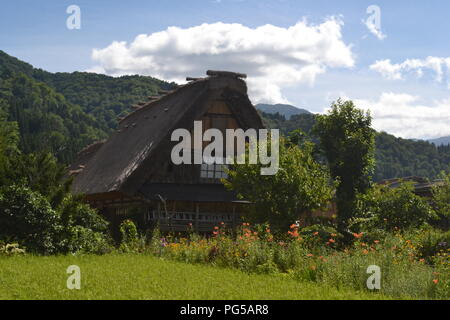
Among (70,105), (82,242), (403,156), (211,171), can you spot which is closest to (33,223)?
(82,242)

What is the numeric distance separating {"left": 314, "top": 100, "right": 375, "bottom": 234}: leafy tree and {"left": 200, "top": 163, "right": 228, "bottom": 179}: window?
17.0 feet

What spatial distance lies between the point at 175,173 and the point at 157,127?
9.40 feet

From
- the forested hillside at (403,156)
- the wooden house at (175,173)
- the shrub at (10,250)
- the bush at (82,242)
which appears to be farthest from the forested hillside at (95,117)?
the shrub at (10,250)

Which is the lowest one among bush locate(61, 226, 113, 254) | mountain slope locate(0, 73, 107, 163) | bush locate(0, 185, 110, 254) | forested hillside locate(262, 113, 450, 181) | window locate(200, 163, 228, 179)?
bush locate(61, 226, 113, 254)

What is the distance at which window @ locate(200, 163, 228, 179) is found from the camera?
28.1 metres

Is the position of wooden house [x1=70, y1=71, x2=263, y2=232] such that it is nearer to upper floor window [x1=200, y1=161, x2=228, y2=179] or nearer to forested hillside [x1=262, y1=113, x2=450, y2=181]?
upper floor window [x1=200, y1=161, x2=228, y2=179]

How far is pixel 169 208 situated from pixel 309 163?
736cm

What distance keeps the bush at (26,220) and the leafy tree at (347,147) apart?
14.3m

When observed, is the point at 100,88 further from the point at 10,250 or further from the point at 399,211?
the point at 10,250

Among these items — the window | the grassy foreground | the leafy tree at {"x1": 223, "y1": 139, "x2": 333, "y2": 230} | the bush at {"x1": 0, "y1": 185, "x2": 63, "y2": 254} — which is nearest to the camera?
the grassy foreground

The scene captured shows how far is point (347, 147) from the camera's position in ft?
89.7

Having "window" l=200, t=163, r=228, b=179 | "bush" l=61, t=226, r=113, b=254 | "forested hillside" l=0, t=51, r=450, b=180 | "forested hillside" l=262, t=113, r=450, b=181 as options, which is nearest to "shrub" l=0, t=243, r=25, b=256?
"bush" l=61, t=226, r=113, b=254

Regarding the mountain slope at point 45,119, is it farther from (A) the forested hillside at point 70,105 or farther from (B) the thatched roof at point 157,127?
(B) the thatched roof at point 157,127
